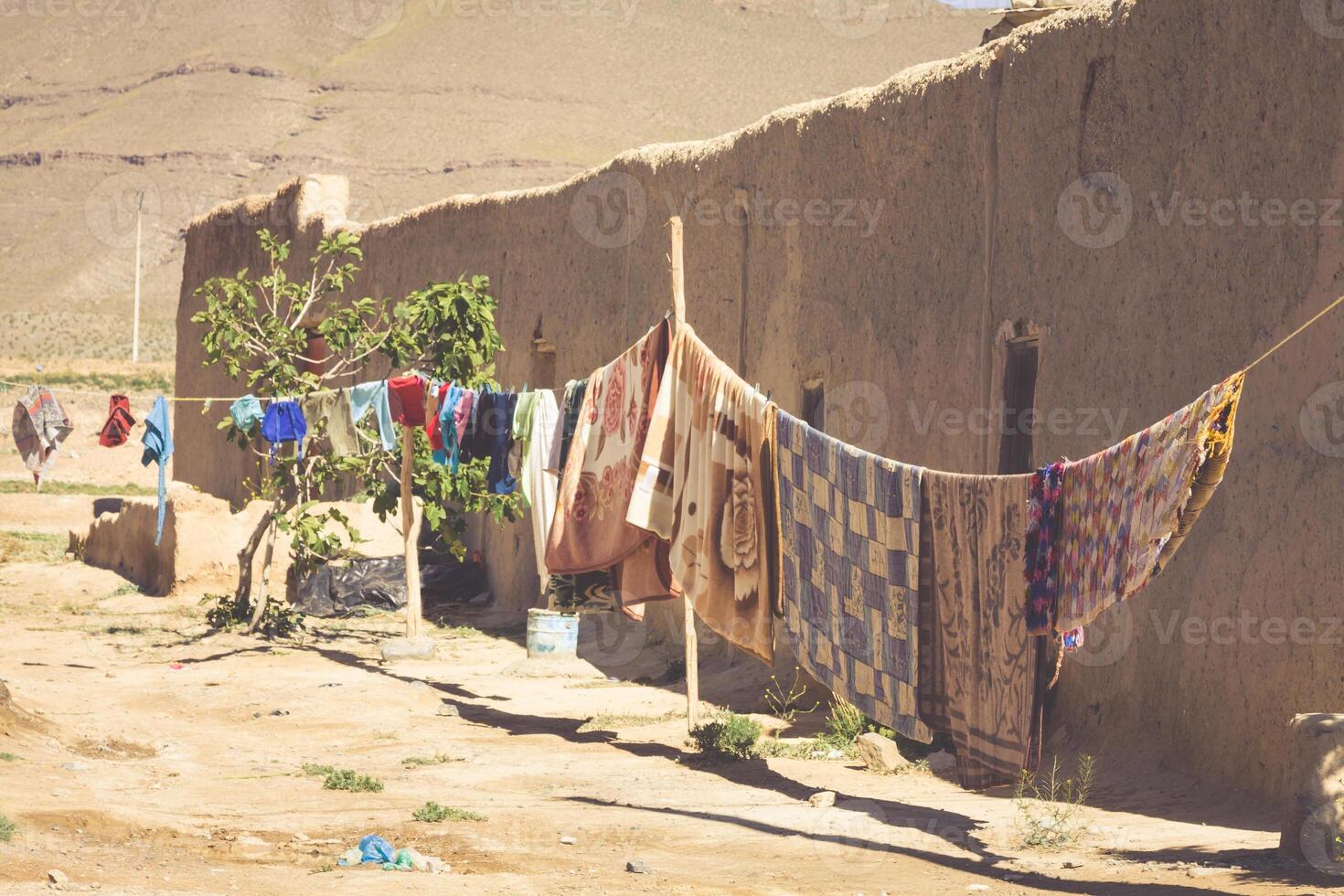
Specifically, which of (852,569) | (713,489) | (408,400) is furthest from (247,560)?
(852,569)

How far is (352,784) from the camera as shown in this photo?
A: 24.6 ft

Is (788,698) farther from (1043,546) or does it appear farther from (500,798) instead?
(1043,546)

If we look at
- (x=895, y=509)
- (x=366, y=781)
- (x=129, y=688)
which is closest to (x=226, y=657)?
(x=129, y=688)

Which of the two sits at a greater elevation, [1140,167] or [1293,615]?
[1140,167]

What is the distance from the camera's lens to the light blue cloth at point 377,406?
11.4 meters

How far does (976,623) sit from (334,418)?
726 cm

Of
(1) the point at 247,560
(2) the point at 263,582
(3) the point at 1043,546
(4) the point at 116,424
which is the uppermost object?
(4) the point at 116,424

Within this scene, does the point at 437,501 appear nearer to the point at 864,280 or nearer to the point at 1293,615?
the point at 864,280

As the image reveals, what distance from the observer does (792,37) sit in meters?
86.1

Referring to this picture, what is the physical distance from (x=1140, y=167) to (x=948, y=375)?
5.61 ft

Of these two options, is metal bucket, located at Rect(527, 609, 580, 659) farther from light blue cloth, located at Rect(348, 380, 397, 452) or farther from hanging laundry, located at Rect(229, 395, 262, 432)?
hanging laundry, located at Rect(229, 395, 262, 432)

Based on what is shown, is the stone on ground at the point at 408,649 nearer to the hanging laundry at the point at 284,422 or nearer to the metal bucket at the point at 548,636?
the metal bucket at the point at 548,636

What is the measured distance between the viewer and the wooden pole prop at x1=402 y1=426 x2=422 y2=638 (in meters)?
11.4

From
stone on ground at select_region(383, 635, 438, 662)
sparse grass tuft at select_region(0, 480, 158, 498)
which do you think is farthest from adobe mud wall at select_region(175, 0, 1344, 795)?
sparse grass tuft at select_region(0, 480, 158, 498)
